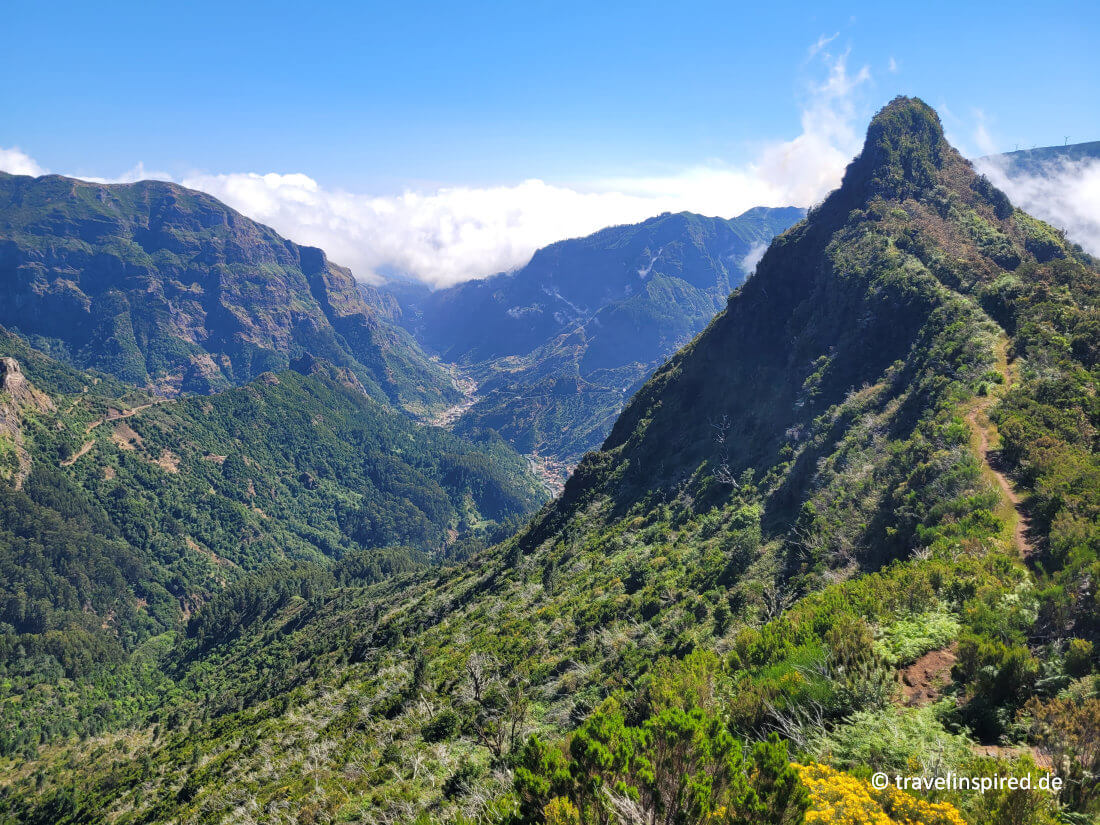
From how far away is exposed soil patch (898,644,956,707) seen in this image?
14.5 m

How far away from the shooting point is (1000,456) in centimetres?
3066

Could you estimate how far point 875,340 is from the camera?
6044cm

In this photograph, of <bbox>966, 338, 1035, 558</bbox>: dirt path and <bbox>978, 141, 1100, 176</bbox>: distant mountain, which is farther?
<bbox>978, 141, 1100, 176</bbox>: distant mountain

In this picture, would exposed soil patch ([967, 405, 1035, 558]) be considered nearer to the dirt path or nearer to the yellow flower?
the dirt path

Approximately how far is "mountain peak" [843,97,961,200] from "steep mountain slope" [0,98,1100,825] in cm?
66

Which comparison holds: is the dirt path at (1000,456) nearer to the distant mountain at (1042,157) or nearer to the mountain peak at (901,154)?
the mountain peak at (901,154)

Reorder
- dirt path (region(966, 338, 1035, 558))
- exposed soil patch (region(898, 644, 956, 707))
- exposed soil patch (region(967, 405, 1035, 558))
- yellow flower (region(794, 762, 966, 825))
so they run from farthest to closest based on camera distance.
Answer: dirt path (region(966, 338, 1035, 558))
exposed soil patch (region(967, 405, 1035, 558))
exposed soil patch (region(898, 644, 956, 707))
yellow flower (region(794, 762, 966, 825))

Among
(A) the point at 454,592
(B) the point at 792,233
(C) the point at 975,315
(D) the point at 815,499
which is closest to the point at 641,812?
(D) the point at 815,499

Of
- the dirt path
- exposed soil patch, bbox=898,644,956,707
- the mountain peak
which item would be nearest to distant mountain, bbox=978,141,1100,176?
A: the mountain peak

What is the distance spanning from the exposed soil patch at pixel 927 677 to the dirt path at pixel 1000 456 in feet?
34.6

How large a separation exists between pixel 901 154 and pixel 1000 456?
76.8 m

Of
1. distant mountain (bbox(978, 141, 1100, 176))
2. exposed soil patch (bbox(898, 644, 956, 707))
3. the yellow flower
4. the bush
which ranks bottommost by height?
the bush

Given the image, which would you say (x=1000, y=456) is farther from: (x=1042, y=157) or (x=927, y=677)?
(x=1042, y=157)

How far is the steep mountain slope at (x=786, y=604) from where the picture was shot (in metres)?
11.5
